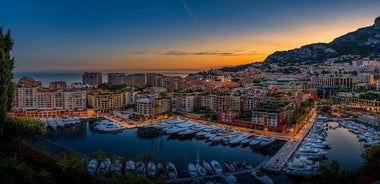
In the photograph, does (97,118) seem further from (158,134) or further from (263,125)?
(263,125)

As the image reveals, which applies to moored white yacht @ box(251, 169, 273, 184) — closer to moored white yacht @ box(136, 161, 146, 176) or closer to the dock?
the dock

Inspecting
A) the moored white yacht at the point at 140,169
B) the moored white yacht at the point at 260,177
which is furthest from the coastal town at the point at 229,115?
the moored white yacht at the point at 140,169

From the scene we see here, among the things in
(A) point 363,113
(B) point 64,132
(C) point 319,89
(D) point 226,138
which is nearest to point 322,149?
(D) point 226,138

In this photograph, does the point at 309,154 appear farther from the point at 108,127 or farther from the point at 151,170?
the point at 108,127

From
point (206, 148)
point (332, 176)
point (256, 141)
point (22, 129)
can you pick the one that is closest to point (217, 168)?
point (206, 148)

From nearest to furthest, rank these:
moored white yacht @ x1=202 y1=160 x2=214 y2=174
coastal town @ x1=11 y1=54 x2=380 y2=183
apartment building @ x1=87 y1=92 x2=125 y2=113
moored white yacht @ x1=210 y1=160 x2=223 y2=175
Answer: moored white yacht @ x1=210 y1=160 x2=223 y2=175 < moored white yacht @ x1=202 y1=160 x2=214 y2=174 < coastal town @ x1=11 y1=54 x2=380 y2=183 < apartment building @ x1=87 y1=92 x2=125 y2=113

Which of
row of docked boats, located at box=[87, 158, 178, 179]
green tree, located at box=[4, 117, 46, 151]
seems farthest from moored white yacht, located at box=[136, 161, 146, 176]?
green tree, located at box=[4, 117, 46, 151]
